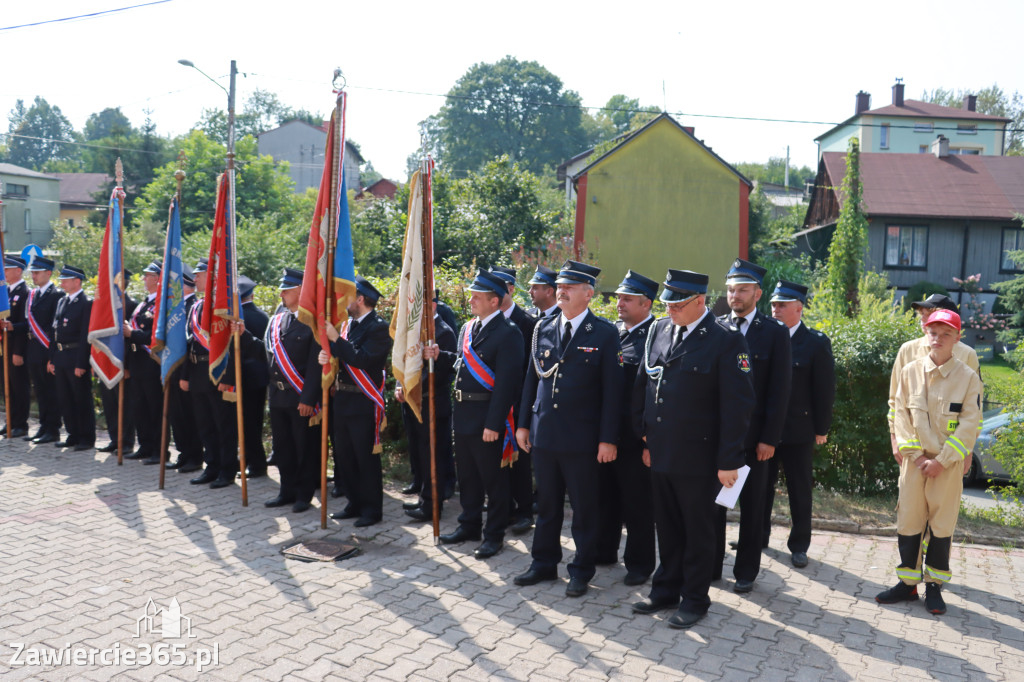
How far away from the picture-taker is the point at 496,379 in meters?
6.02

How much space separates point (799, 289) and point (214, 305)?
521 centimetres

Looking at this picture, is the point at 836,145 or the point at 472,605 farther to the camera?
the point at 836,145

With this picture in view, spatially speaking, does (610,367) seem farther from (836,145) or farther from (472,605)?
(836,145)

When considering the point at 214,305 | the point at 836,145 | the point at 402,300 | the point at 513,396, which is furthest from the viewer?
the point at 836,145

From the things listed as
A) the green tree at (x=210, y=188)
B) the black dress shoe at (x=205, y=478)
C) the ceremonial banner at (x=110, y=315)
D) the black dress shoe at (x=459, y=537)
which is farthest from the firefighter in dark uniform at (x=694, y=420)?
the green tree at (x=210, y=188)

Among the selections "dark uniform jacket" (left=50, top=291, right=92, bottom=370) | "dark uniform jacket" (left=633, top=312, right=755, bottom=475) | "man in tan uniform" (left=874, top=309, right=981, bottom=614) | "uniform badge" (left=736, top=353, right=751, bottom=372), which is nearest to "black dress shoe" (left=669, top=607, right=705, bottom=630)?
"dark uniform jacket" (left=633, top=312, right=755, bottom=475)

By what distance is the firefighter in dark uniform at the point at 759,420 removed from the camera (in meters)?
5.46

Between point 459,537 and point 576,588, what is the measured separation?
54.1 inches

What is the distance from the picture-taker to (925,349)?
5.73 metres

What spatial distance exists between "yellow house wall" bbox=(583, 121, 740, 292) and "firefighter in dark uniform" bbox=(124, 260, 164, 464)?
73.4 feet

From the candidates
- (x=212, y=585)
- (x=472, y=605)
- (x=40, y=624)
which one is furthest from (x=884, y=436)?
(x=40, y=624)

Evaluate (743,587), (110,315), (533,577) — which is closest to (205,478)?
(110,315)

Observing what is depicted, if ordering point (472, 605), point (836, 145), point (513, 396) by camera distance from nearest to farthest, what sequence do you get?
1. point (472, 605)
2. point (513, 396)
3. point (836, 145)

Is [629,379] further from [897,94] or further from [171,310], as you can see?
[897,94]
